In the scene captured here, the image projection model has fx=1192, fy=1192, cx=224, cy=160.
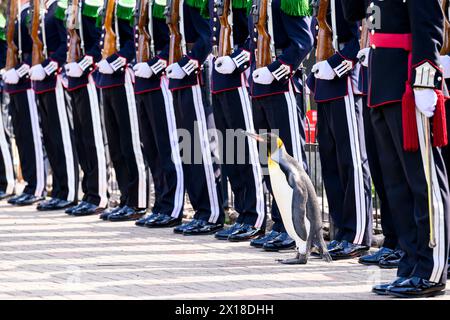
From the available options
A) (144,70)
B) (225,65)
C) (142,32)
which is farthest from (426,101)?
(142,32)

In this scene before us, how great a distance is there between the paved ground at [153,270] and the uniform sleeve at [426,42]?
1.30m

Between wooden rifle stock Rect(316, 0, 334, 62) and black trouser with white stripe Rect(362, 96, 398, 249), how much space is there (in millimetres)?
437

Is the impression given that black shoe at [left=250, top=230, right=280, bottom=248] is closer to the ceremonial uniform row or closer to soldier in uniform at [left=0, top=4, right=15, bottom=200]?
the ceremonial uniform row

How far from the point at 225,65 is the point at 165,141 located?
4.80 feet

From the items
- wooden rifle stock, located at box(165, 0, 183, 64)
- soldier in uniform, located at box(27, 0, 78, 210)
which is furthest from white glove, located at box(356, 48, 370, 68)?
soldier in uniform, located at box(27, 0, 78, 210)

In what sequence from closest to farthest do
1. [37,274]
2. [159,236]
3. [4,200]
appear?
[37,274] < [159,236] < [4,200]

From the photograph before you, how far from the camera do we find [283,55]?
29.0 ft

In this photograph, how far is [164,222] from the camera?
1053cm

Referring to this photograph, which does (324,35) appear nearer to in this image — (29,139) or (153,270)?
(153,270)

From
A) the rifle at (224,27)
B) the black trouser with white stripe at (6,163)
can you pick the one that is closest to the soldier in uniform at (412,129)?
the rifle at (224,27)

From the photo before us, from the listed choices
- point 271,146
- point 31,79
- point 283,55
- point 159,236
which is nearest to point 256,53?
point 283,55

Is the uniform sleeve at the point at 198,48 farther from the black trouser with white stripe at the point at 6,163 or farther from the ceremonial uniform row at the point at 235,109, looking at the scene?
the black trouser with white stripe at the point at 6,163
